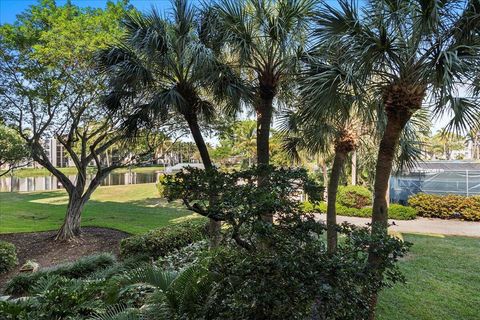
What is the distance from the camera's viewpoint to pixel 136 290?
3.96 m

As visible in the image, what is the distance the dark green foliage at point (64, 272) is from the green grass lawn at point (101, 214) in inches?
156

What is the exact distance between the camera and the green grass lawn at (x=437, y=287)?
4.80 metres

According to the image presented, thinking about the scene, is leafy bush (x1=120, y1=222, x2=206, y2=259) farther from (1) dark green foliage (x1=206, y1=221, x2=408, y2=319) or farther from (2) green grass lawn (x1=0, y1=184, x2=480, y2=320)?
(1) dark green foliage (x1=206, y1=221, x2=408, y2=319)

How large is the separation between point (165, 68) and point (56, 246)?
6539 mm

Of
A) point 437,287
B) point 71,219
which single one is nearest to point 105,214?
point 71,219

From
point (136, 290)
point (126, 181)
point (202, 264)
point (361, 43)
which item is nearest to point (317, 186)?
point (202, 264)

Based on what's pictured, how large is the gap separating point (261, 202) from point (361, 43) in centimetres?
238

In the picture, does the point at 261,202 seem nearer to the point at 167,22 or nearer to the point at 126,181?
the point at 167,22

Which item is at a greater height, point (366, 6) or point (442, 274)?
point (366, 6)

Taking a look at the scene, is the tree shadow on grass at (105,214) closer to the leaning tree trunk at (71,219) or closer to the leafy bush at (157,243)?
the leaning tree trunk at (71,219)

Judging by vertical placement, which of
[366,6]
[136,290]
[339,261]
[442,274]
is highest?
[366,6]

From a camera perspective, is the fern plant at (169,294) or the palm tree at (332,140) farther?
the palm tree at (332,140)

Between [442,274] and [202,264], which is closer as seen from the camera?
[202,264]

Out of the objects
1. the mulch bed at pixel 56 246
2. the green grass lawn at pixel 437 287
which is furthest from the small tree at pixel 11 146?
the green grass lawn at pixel 437 287
